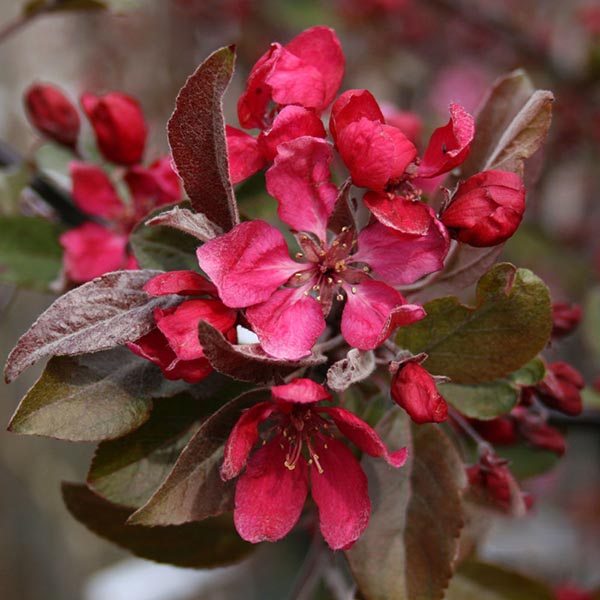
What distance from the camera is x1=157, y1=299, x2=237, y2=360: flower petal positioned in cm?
54

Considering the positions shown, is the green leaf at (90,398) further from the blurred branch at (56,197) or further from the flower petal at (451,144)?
the blurred branch at (56,197)

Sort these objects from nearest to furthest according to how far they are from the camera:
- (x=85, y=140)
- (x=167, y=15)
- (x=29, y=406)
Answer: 1. (x=29, y=406)
2. (x=85, y=140)
3. (x=167, y=15)

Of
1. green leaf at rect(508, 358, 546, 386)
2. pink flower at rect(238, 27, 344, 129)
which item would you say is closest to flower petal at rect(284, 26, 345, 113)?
pink flower at rect(238, 27, 344, 129)

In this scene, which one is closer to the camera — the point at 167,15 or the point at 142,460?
the point at 142,460

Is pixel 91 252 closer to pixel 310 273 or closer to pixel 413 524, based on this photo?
pixel 310 273

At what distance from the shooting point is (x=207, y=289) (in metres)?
0.58

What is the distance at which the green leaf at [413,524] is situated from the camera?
2.20 ft

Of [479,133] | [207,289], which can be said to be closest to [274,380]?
[207,289]

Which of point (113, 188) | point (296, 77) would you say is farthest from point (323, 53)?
point (113, 188)

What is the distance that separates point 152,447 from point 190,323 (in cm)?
17

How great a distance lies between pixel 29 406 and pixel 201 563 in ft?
1.18

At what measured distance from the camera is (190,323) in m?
0.55

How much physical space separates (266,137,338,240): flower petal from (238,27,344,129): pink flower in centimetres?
5

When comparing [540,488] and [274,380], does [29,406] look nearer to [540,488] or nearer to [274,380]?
[274,380]
